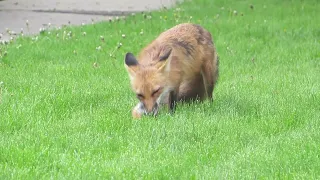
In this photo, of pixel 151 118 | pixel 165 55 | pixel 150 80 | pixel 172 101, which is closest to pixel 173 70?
pixel 165 55

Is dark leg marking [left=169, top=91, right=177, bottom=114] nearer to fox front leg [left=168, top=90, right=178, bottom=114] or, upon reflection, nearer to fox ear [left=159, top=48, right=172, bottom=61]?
fox front leg [left=168, top=90, right=178, bottom=114]

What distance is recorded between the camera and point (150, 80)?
25.6 feet

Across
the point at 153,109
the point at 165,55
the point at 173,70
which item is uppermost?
the point at 165,55

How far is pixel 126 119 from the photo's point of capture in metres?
7.54

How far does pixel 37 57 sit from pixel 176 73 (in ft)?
13.7

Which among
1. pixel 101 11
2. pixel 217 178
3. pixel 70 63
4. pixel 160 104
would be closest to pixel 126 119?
pixel 160 104

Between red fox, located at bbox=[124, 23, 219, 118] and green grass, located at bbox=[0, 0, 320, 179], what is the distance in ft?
0.76

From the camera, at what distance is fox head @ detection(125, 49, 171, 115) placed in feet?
25.3

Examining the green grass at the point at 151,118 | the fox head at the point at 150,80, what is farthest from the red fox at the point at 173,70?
the green grass at the point at 151,118

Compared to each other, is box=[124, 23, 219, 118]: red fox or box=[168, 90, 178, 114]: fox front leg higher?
box=[124, 23, 219, 118]: red fox

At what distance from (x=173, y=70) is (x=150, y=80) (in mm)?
489

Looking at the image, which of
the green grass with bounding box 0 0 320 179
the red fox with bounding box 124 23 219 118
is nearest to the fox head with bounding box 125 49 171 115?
the red fox with bounding box 124 23 219 118

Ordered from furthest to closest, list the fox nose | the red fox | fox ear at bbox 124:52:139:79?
fox ear at bbox 124:52:139:79, the red fox, the fox nose

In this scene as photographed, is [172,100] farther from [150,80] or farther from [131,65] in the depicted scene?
[131,65]
